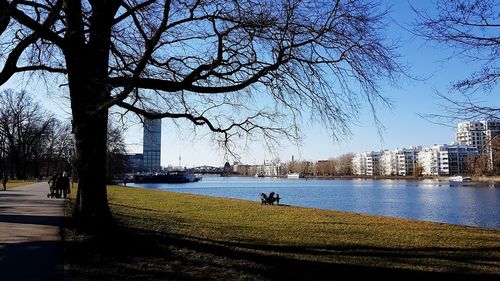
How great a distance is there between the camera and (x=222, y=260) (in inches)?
321

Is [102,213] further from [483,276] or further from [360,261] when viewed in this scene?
[483,276]

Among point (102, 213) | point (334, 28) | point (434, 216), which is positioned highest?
point (334, 28)

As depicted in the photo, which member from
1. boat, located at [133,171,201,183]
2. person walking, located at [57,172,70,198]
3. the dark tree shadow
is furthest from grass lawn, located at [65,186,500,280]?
boat, located at [133,171,201,183]

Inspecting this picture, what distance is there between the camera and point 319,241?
37.6 ft

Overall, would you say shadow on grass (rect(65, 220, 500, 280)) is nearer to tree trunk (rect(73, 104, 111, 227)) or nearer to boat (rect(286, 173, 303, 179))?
tree trunk (rect(73, 104, 111, 227))

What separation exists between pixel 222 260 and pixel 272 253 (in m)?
1.45

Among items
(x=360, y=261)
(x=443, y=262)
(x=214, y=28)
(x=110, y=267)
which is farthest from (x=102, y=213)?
(x=443, y=262)

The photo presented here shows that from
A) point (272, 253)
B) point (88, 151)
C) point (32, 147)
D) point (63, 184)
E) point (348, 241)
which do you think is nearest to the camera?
point (272, 253)

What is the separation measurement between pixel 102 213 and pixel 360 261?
241 inches

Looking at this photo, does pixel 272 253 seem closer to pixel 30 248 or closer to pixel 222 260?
pixel 222 260

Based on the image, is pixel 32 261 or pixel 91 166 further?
pixel 91 166

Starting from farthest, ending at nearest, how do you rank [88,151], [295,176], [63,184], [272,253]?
[295,176], [63,184], [88,151], [272,253]

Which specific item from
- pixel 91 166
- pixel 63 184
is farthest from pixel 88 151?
pixel 63 184

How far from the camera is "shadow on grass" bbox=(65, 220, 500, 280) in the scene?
720cm
